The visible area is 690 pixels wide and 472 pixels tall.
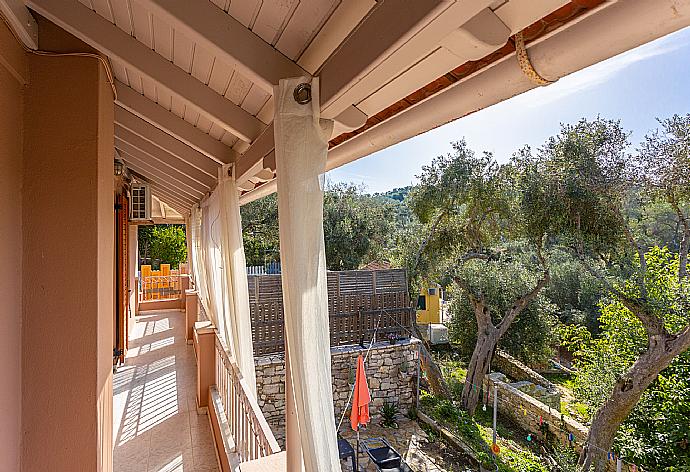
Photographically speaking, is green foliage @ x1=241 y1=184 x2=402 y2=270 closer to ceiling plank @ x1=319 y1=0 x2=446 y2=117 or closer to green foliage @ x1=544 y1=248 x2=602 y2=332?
green foliage @ x1=544 y1=248 x2=602 y2=332

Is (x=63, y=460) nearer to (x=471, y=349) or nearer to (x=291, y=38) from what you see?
(x=291, y=38)

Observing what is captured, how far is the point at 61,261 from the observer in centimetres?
193

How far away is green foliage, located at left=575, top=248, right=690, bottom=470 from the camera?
645 centimetres

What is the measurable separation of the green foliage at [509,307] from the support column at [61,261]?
978 centimetres

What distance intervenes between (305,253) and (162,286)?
12.2 meters

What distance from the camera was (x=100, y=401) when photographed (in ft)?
6.75

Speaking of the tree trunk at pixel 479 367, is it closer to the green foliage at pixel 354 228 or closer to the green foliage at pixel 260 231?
the green foliage at pixel 354 228

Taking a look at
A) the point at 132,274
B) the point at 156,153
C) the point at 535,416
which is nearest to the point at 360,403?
the point at 156,153

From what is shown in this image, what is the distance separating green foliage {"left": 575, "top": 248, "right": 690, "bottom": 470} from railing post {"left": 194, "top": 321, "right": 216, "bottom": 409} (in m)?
6.49

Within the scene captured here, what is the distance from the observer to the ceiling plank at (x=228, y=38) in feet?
4.27

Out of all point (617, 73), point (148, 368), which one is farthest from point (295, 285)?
point (617, 73)

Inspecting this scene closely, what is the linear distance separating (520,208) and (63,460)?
28.5ft

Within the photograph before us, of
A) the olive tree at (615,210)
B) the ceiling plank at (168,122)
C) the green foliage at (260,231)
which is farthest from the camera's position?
the green foliage at (260,231)

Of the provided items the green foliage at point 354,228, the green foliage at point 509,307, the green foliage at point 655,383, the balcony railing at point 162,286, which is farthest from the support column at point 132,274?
the green foliage at point 655,383
